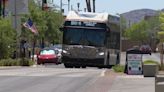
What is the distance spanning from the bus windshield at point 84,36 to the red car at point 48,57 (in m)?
13.6

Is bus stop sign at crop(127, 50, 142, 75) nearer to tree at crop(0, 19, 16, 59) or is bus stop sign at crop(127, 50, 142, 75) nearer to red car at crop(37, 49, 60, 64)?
tree at crop(0, 19, 16, 59)

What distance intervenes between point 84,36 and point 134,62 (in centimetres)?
928

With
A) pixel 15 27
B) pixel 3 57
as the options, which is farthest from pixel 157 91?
pixel 15 27

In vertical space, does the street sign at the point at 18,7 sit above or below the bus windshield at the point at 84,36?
above

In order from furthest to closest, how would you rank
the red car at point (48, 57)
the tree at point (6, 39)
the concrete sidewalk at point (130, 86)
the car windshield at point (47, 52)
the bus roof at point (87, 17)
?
the car windshield at point (47, 52), the red car at point (48, 57), the tree at point (6, 39), the bus roof at point (87, 17), the concrete sidewalk at point (130, 86)

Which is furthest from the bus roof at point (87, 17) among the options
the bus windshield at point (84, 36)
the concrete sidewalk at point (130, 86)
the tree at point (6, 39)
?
the concrete sidewalk at point (130, 86)

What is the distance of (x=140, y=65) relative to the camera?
94.2ft

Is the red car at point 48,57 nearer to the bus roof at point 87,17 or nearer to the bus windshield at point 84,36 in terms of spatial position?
the bus roof at point 87,17

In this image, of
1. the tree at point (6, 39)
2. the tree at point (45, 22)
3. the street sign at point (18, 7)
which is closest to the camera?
the tree at point (6, 39)

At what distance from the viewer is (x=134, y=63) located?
28.8m

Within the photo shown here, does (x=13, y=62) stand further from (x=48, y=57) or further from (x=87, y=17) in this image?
(x=48, y=57)

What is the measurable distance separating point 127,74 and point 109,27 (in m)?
9.87

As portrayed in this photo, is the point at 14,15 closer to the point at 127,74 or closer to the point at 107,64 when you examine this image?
the point at 107,64

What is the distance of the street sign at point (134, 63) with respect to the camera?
28.7 metres
